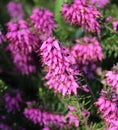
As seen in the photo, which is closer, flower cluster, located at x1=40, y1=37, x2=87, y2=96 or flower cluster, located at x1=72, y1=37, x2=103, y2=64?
flower cluster, located at x1=40, y1=37, x2=87, y2=96

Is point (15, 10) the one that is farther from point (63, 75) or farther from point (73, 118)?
point (63, 75)

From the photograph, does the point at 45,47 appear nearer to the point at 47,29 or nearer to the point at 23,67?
the point at 47,29

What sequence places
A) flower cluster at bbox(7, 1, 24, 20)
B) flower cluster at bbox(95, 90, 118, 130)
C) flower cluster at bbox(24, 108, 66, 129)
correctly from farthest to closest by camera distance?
flower cluster at bbox(7, 1, 24, 20), flower cluster at bbox(24, 108, 66, 129), flower cluster at bbox(95, 90, 118, 130)

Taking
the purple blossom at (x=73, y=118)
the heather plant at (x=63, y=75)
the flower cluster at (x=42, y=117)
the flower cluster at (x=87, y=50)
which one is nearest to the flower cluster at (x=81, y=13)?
the heather plant at (x=63, y=75)

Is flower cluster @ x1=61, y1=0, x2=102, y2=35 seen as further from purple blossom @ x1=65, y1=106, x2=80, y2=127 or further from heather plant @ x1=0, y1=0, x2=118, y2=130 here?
purple blossom @ x1=65, y1=106, x2=80, y2=127

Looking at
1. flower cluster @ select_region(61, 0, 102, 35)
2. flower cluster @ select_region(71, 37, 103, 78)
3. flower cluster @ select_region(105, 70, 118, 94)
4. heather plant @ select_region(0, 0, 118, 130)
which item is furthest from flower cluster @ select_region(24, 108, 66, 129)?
flower cluster @ select_region(61, 0, 102, 35)

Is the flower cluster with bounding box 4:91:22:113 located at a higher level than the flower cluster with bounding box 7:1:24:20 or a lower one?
lower

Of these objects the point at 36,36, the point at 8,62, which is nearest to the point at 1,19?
the point at 8,62
